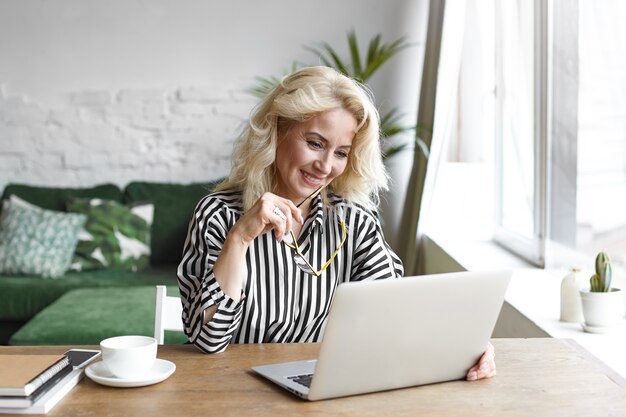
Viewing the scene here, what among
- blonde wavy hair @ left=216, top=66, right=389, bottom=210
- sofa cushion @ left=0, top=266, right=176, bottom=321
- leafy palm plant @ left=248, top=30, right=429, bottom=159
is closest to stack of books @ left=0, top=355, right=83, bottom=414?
blonde wavy hair @ left=216, top=66, right=389, bottom=210

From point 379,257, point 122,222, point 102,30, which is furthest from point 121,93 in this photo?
point 379,257

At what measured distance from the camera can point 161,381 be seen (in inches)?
60.7

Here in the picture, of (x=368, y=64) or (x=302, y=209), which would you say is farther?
(x=368, y=64)

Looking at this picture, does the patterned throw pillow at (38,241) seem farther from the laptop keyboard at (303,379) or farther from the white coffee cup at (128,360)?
the laptop keyboard at (303,379)

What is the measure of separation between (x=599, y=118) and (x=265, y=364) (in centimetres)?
159

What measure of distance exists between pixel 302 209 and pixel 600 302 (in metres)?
0.86

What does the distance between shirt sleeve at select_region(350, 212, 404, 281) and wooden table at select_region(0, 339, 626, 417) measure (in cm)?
44

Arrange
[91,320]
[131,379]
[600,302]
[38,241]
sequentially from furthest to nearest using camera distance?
[38,241] < [91,320] < [600,302] < [131,379]

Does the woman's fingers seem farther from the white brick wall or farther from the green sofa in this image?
the white brick wall

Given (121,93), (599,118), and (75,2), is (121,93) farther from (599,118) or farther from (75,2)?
(599,118)

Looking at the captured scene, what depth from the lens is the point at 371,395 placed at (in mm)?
1479

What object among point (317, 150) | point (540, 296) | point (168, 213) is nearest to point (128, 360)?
point (317, 150)

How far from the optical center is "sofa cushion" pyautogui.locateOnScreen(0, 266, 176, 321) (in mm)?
4227

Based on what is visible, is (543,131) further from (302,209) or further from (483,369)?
(483,369)
